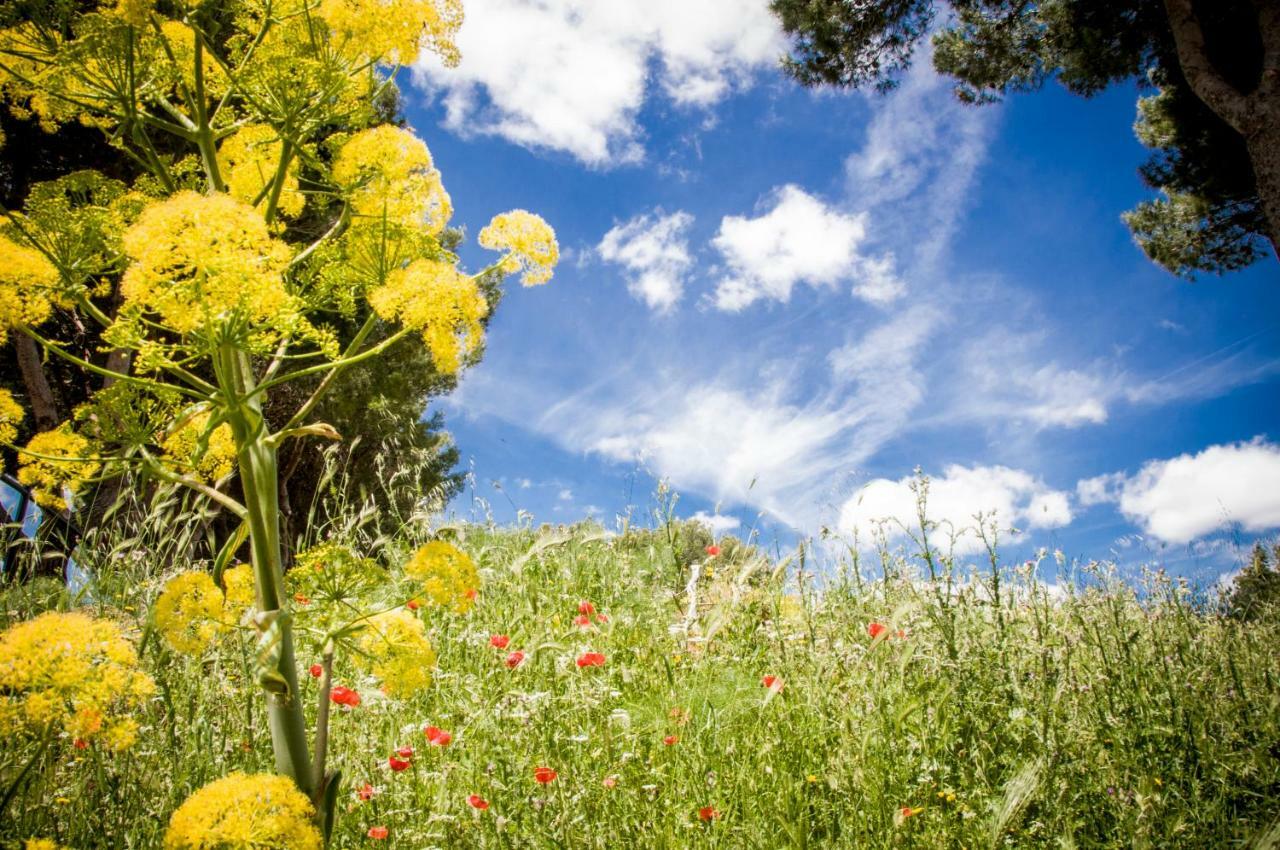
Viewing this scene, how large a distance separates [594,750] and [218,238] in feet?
7.94

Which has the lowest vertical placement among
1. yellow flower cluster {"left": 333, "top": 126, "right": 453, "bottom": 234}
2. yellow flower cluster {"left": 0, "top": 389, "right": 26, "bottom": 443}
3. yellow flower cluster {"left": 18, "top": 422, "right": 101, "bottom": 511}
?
yellow flower cluster {"left": 18, "top": 422, "right": 101, "bottom": 511}

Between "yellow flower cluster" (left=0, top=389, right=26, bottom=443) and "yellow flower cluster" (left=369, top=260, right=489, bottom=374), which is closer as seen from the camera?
"yellow flower cluster" (left=369, top=260, right=489, bottom=374)

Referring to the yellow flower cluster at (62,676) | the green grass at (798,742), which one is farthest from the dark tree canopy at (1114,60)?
the yellow flower cluster at (62,676)

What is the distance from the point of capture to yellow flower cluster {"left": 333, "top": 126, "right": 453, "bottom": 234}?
2.71m

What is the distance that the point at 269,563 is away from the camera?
2.18 m

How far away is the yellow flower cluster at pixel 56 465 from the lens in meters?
2.53

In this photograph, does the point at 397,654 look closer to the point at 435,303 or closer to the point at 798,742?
the point at 435,303

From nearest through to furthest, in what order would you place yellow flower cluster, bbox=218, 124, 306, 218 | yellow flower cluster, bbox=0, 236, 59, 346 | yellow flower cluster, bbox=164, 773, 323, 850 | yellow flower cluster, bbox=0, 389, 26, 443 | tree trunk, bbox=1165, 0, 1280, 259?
yellow flower cluster, bbox=164, 773, 323, 850, yellow flower cluster, bbox=0, 236, 59, 346, yellow flower cluster, bbox=0, 389, 26, 443, yellow flower cluster, bbox=218, 124, 306, 218, tree trunk, bbox=1165, 0, 1280, 259

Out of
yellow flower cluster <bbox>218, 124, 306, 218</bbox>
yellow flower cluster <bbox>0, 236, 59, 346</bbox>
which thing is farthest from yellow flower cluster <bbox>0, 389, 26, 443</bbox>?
yellow flower cluster <bbox>218, 124, 306, 218</bbox>

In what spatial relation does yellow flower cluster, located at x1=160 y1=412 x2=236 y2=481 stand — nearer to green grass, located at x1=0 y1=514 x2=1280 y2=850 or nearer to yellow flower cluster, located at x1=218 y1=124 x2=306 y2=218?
green grass, located at x1=0 y1=514 x2=1280 y2=850

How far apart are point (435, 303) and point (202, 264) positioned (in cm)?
67

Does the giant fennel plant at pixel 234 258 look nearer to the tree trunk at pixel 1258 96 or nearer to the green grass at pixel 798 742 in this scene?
the green grass at pixel 798 742

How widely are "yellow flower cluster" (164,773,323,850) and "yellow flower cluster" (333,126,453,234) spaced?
1.82 m

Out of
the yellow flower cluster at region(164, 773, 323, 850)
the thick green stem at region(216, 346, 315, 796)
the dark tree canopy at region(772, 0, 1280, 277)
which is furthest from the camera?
the dark tree canopy at region(772, 0, 1280, 277)
